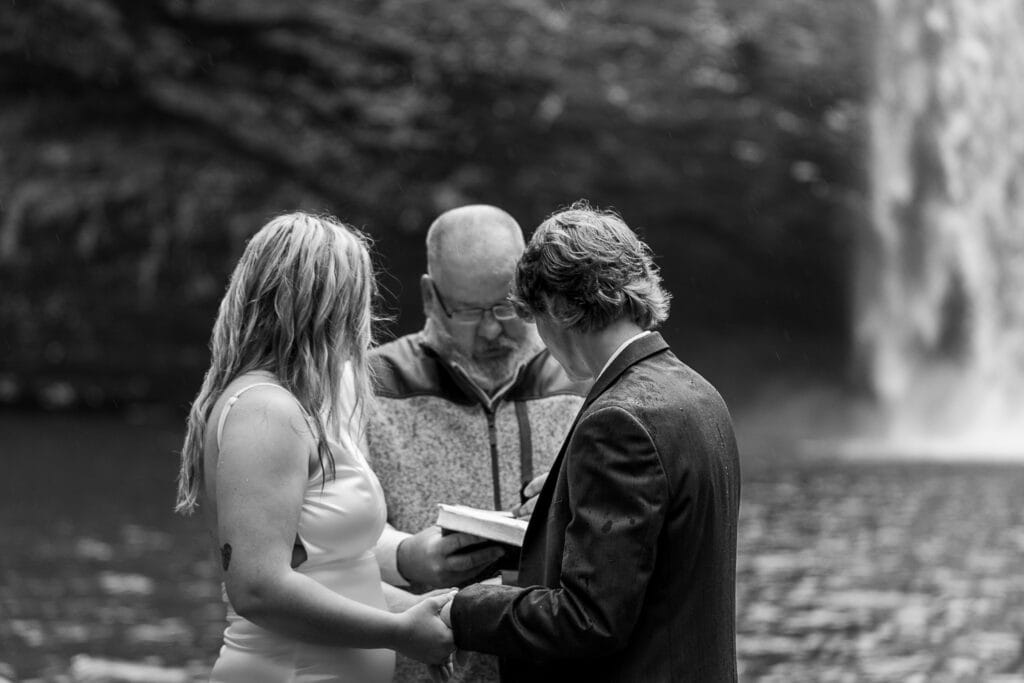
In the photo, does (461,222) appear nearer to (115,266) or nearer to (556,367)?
(556,367)

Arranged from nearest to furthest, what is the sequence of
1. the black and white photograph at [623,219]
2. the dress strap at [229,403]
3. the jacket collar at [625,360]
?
the jacket collar at [625,360], the dress strap at [229,403], the black and white photograph at [623,219]

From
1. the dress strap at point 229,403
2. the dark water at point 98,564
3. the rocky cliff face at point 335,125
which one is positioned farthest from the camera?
the rocky cliff face at point 335,125

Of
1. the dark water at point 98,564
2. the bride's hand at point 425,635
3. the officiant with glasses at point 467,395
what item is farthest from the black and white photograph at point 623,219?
the bride's hand at point 425,635

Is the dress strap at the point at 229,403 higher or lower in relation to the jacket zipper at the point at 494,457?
higher

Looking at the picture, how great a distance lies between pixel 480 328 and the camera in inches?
144

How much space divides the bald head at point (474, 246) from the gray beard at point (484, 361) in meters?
Answer: 0.17

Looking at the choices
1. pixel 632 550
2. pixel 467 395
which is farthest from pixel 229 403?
pixel 467 395

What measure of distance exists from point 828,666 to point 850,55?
18813 mm

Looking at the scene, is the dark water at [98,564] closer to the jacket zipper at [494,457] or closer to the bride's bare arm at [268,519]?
the jacket zipper at [494,457]

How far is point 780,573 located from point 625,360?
782cm

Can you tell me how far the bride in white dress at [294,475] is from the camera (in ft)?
8.93

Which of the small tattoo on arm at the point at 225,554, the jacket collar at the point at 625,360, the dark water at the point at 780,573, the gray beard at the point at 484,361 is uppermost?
the jacket collar at the point at 625,360

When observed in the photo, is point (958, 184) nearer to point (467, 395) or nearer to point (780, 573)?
point (780, 573)

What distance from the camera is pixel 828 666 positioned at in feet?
24.7
